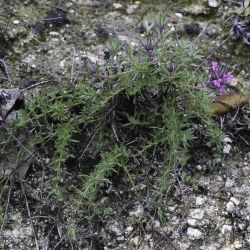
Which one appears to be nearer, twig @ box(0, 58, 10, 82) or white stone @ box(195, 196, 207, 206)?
→ white stone @ box(195, 196, 207, 206)

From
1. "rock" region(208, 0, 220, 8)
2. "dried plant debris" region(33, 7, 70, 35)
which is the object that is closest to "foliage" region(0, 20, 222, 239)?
"dried plant debris" region(33, 7, 70, 35)

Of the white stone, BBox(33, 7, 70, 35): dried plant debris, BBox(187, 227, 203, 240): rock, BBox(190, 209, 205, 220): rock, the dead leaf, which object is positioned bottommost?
BBox(187, 227, 203, 240): rock

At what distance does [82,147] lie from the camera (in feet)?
8.32

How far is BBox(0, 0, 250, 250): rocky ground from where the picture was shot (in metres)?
2.41

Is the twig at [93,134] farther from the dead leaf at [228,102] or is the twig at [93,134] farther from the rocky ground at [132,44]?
the dead leaf at [228,102]

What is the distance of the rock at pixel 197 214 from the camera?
8.12 feet

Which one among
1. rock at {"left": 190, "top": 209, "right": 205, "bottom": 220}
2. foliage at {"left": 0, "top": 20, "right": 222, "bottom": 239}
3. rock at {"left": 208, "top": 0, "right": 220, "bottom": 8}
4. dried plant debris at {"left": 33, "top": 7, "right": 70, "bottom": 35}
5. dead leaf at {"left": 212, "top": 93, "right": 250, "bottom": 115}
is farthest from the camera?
rock at {"left": 208, "top": 0, "right": 220, "bottom": 8}

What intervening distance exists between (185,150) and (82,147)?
1.50ft

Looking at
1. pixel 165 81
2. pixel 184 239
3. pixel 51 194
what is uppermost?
pixel 165 81

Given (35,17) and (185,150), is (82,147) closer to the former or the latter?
(185,150)

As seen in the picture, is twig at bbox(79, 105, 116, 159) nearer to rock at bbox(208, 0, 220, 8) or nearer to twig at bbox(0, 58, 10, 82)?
twig at bbox(0, 58, 10, 82)

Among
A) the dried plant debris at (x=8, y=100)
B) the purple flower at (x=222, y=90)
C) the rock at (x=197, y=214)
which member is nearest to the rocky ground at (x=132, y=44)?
the rock at (x=197, y=214)

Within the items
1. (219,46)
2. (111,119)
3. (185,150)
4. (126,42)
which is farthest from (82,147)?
(219,46)

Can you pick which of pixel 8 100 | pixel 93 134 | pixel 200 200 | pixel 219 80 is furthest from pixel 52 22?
pixel 200 200
